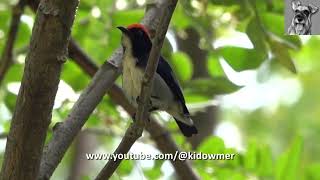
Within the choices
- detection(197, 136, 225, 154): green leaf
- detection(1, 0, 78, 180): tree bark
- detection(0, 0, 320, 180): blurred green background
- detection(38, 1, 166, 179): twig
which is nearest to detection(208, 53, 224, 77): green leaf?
detection(0, 0, 320, 180): blurred green background

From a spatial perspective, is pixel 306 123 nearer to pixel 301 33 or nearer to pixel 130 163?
pixel 301 33

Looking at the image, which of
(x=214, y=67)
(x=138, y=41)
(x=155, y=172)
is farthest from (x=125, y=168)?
(x=214, y=67)

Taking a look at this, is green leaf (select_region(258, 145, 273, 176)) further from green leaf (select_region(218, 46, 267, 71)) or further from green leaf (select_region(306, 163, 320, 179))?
green leaf (select_region(218, 46, 267, 71))

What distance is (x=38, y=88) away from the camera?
154 cm

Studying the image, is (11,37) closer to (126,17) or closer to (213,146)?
(126,17)

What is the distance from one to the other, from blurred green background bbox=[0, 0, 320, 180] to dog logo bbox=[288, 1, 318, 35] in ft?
0.24

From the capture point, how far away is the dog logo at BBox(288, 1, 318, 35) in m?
2.33

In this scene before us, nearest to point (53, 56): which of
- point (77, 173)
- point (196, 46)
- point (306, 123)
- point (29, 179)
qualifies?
point (29, 179)

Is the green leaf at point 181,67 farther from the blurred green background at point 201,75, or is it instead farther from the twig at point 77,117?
the twig at point 77,117

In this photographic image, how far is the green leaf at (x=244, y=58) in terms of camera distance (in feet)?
7.79

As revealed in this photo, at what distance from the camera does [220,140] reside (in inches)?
100

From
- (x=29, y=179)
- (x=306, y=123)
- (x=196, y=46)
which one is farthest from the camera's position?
(x=306, y=123)

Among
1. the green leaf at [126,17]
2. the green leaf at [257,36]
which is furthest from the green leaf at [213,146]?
the green leaf at [126,17]

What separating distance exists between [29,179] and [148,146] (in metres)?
1.01
